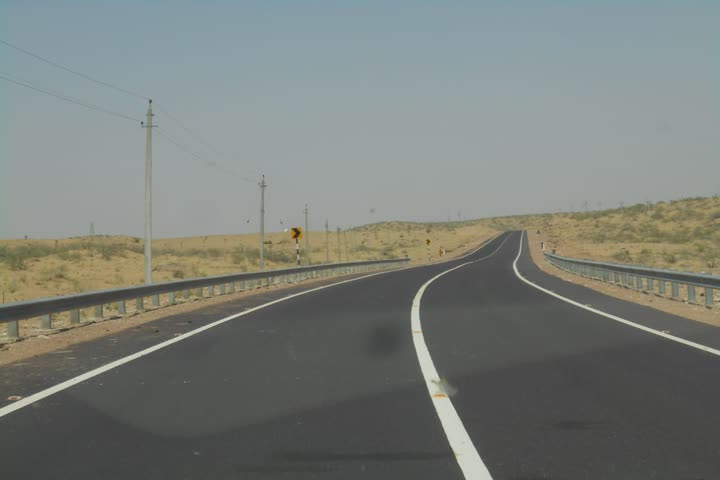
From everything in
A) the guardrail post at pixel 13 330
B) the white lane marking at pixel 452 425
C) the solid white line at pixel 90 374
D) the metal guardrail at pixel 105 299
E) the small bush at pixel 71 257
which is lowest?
the solid white line at pixel 90 374

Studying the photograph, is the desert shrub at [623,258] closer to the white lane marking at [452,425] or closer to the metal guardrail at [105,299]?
the metal guardrail at [105,299]

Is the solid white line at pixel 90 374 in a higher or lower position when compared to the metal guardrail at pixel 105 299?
lower

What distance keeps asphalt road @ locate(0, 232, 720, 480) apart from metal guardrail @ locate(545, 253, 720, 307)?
4.71 metres

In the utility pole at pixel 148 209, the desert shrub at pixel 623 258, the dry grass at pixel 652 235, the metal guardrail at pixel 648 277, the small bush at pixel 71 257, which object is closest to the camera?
the metal guardrail at pixel 648 277

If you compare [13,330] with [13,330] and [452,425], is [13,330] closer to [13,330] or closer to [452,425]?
[13,330]

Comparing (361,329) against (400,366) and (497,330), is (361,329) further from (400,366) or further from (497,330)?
(400,366)

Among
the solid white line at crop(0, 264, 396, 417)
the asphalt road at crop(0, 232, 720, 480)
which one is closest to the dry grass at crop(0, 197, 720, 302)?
the solid white line at crop(0, 264, 396, 417)

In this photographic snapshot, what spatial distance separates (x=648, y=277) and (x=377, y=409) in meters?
17.5

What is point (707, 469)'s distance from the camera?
218 inches

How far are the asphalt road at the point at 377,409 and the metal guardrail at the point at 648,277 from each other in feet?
15.5

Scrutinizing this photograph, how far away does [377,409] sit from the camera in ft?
25.4

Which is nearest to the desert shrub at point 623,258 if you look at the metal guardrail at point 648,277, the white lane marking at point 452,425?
the metal guardrail at point 648,277

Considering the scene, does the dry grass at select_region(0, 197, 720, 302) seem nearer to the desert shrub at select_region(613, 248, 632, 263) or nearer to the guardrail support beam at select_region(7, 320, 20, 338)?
the desert shrub at select_region(613, 248, 632, 263)

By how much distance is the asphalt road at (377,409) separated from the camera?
229 inches
